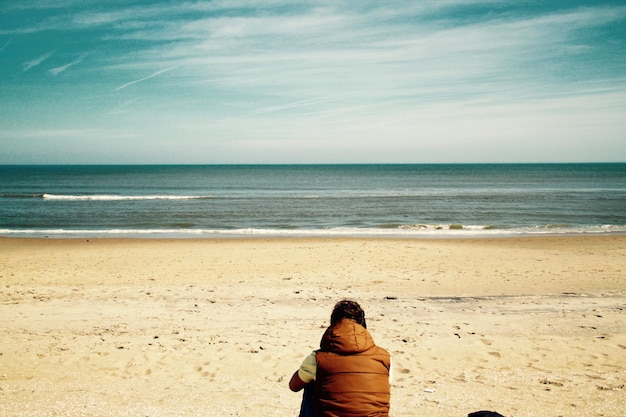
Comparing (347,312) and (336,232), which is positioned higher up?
(347,312)

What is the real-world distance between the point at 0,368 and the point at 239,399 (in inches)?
146

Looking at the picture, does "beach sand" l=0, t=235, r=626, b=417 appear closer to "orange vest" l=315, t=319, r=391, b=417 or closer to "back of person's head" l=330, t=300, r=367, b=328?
"orange vest" l=315, t=319, r=391, b=417

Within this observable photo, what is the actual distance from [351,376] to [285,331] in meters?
5.19

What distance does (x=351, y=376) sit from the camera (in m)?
2.86

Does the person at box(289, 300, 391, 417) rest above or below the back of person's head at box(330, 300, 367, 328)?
below

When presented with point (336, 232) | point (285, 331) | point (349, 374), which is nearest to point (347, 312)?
point (349, 374)

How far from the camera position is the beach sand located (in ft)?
17.7

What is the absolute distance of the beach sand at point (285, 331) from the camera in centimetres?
539

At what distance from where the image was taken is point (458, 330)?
7.84 m

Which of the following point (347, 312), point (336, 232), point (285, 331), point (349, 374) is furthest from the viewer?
point (336, 232)

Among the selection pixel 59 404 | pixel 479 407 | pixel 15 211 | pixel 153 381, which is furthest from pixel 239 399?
pixel 15 211

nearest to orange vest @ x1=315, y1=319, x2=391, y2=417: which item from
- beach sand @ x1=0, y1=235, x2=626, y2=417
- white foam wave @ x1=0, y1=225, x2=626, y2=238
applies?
beach sand @ x1=0, y1=235, x2=626, y2=417

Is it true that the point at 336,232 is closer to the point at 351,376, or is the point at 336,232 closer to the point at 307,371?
the point at 307,371

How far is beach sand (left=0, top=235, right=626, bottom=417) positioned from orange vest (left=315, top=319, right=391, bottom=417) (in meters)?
2.38
